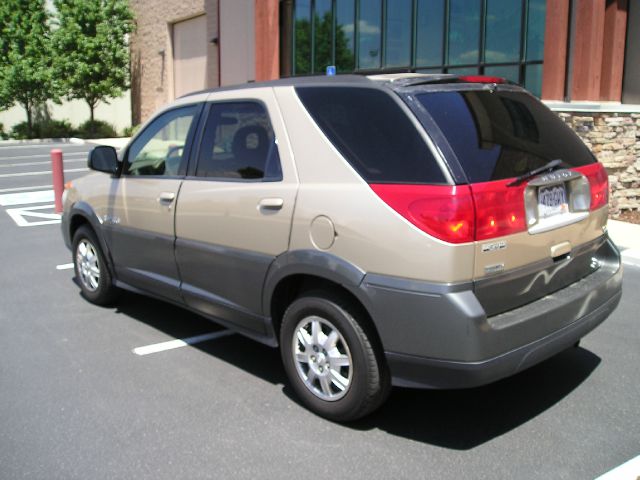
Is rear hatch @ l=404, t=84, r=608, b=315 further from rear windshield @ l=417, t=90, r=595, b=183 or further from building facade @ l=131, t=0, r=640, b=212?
building facade @ l=131, t=0, r=640, b=212

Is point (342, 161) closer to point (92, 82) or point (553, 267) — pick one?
point (553, 267)

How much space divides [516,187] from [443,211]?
46cm

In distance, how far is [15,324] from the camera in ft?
18.7

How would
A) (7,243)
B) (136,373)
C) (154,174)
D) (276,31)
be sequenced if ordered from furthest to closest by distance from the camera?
1. (276,31)
2. (7,243)
3. (154,174)
4. (136,373)

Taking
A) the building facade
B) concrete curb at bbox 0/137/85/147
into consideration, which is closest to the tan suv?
the building facade

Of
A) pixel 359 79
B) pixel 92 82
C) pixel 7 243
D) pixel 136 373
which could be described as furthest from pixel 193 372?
pixel 92 82

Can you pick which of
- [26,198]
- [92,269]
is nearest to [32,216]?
[26,198]

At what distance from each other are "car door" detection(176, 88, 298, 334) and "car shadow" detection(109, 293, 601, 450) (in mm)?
542

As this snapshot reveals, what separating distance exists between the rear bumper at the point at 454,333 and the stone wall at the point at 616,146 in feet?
25.9

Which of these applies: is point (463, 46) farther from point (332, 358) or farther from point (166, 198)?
point (332, 358)

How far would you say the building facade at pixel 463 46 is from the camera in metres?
11.1

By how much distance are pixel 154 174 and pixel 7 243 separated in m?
4.89

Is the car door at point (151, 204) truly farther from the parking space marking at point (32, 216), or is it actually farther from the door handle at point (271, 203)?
the parking space marking at point (32, 216)

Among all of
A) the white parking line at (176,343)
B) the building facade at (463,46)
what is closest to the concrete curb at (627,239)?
the building facade at (463,46)
